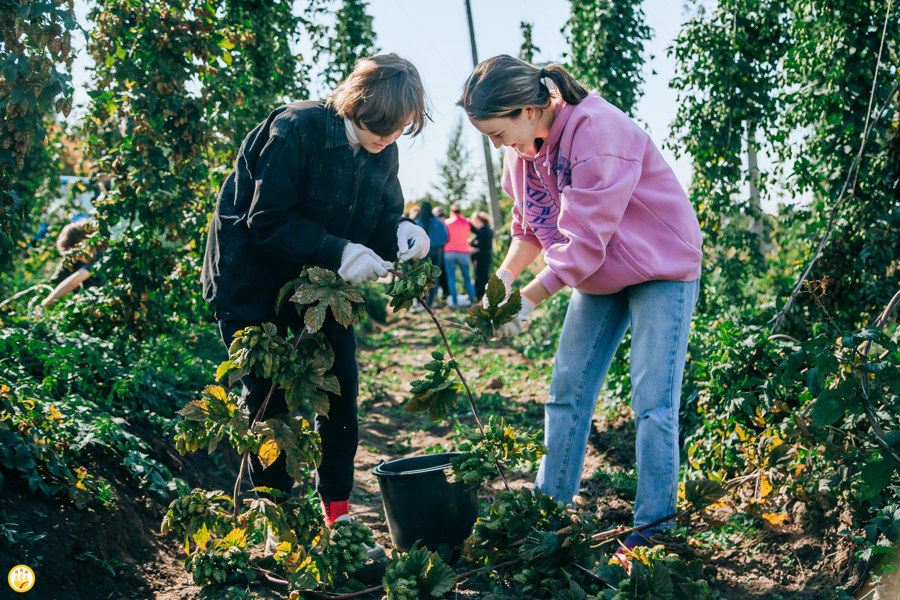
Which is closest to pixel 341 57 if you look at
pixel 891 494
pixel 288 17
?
pixel 288 17

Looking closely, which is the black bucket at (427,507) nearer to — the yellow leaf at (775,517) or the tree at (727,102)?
the yellow leaf at (775,517)

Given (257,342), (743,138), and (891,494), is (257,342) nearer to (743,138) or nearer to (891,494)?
(891,494)

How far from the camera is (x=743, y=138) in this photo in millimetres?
4270

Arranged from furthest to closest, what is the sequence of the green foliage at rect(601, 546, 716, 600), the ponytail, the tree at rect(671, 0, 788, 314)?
1. the tree at rect(671, 0, 788, 314)
2. the ponytail
3. the green foliage at rect(601, 546, 716, 600)

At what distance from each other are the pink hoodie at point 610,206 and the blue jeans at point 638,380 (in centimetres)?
8

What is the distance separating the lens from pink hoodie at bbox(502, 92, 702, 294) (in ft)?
6.88

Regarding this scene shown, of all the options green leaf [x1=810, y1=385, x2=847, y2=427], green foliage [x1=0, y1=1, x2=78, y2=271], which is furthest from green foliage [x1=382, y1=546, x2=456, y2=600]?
green foliage [x1=0, y1=1, x2=78, y2=271]

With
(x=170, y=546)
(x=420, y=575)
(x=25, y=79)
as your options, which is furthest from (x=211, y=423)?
(x=25, y=79)

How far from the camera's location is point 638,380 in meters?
2.27

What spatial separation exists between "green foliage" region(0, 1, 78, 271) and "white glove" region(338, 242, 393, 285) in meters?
1.57

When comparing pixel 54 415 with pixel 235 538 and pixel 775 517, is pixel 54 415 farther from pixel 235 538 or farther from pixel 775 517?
pixel 775 517

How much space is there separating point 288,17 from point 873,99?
15.0 feet

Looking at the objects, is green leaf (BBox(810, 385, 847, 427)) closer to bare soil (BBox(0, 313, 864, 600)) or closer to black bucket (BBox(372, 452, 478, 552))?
bare soil (BBox(0, 313, 864, 600))

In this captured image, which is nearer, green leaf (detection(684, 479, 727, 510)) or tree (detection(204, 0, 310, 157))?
green leaf (detection(684, 479, 727, 510))
